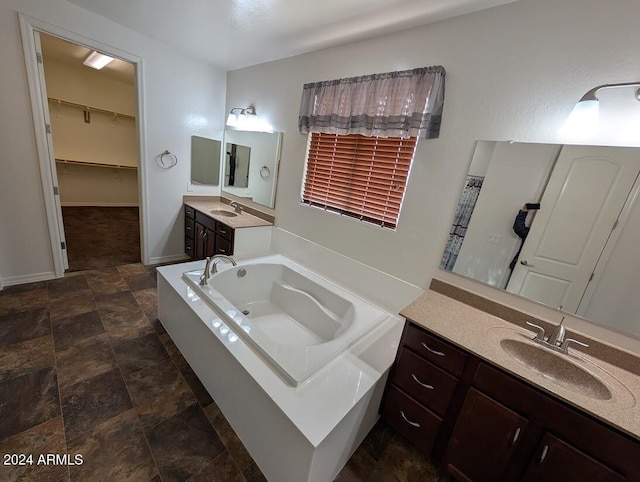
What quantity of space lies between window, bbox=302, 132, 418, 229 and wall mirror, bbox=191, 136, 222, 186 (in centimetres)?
165

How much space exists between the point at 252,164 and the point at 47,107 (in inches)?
72.6

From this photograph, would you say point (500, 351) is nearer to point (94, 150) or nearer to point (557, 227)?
point (557, 227)

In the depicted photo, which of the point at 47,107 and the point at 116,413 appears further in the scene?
the point at 47,107

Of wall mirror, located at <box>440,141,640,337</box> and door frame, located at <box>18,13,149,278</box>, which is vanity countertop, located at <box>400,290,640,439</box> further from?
door frame, located at <box>18,13,149,278</box>

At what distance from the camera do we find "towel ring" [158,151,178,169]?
3.07m

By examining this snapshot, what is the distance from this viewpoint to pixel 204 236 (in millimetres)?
3094

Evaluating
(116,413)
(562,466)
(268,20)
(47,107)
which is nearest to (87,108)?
(47,107)

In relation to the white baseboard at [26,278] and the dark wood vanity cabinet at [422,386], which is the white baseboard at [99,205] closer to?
the white baseboard at [26,278]

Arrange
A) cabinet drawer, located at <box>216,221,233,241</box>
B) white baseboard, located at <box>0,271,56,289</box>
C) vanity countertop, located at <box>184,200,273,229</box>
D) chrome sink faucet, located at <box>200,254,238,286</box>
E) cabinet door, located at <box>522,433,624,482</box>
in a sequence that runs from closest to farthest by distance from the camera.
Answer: cabinet door, located at <box>522,433,624,482</box>, chrome sink faucet, located at <box>200,254,238,286</box>, white baseboard, located at <box>0,271,56,289</box>, cabinet drawer, located at <box>216,221,233,241</box>, vanity countertop, located at <box>184,200,273,229</box>

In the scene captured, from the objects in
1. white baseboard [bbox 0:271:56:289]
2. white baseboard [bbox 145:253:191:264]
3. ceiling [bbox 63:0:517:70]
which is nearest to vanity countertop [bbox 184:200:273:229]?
white baseboard [bbox 145:253:191:264]

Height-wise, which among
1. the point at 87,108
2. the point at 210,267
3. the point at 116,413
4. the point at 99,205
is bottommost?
the point at 116,413

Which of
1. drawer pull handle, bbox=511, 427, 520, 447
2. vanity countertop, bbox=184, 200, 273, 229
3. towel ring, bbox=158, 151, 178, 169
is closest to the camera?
drawer pull handle, bbox=511, 427, 520, 447

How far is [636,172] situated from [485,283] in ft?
2.73

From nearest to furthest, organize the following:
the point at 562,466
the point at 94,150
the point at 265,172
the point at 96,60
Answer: the point at 562,466, the point at 265,172, the point at 96,60, the point at 94,150
